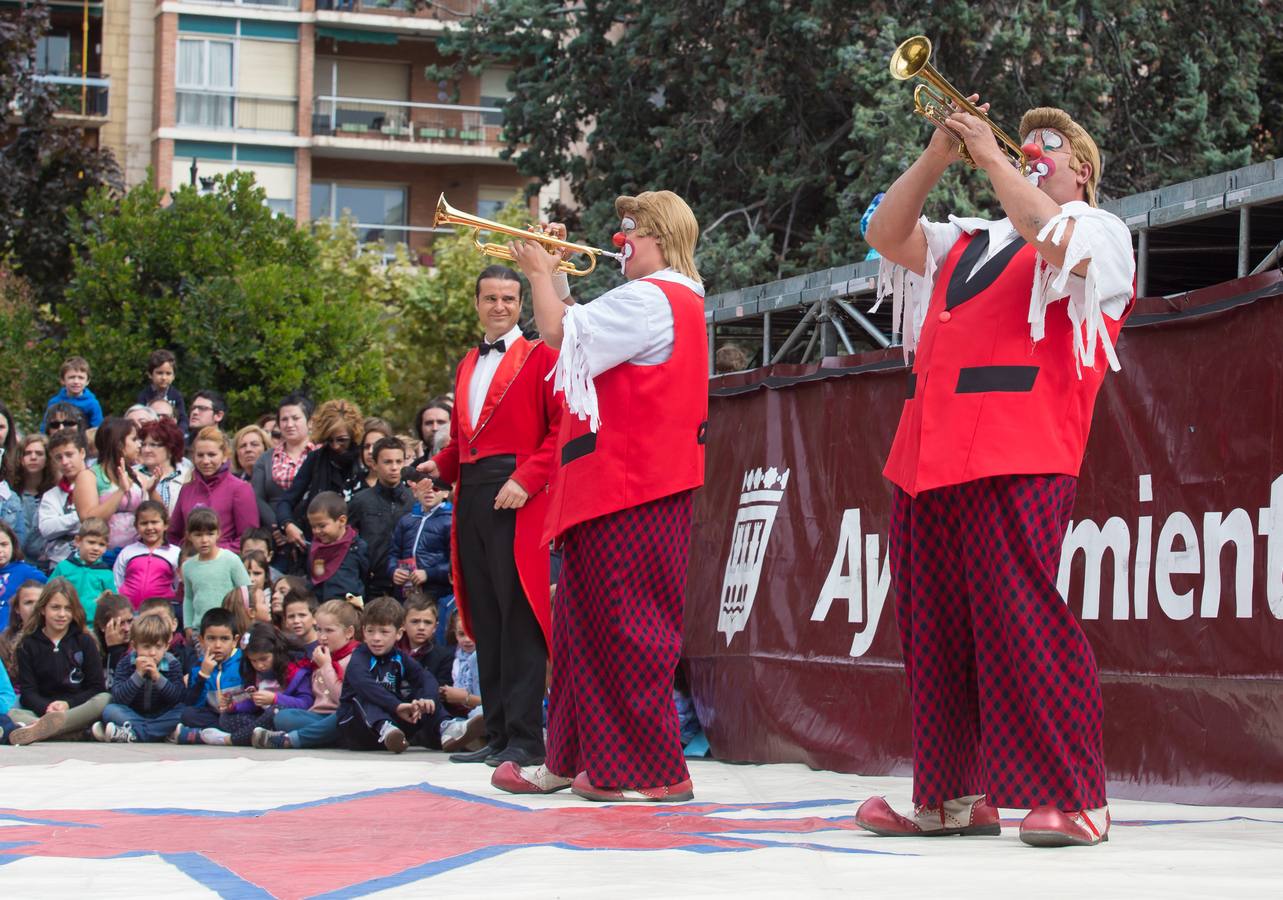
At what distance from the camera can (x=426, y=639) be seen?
879cm

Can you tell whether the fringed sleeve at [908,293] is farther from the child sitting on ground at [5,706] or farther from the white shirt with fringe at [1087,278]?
the child sitting on ground at [5,706]

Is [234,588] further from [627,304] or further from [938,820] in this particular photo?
[938,820]

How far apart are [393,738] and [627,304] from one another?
3.51 meters

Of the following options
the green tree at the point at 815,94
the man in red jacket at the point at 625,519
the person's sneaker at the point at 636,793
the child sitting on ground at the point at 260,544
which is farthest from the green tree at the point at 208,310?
the person's sneaker at the point at 636,793

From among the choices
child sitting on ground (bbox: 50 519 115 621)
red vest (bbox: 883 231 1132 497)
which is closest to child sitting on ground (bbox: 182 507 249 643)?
child sitting on ground (bbox: 50 519 115 621)

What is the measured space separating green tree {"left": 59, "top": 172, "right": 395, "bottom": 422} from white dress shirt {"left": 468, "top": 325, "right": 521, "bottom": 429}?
16.2 metres

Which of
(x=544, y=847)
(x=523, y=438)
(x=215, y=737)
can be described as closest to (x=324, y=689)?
(x=215, y=737)

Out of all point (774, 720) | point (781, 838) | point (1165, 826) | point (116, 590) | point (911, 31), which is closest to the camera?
point (781, 838)

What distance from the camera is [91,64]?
38375 millimetres

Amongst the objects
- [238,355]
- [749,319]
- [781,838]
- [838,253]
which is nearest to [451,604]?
[749,319]

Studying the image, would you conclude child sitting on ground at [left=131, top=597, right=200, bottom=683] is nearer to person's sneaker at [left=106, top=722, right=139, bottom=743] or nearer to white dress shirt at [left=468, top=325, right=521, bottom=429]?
person's sneaker at [left=106, top=722, right=139, bottom=743]

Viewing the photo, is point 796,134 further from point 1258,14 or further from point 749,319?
point 749,319

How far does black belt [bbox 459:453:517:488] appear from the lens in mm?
6738

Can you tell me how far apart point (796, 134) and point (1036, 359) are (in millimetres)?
17187
